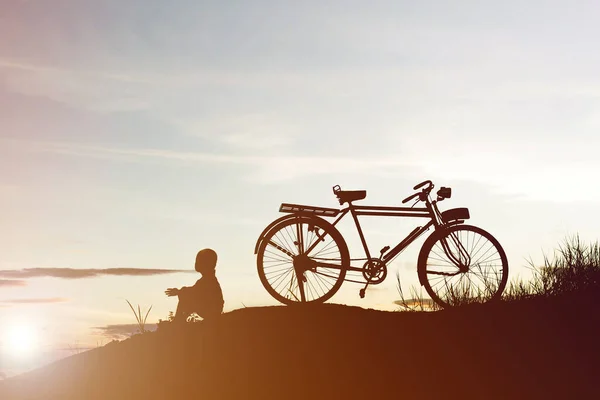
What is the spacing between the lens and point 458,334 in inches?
437

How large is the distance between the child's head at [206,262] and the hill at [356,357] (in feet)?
2.85

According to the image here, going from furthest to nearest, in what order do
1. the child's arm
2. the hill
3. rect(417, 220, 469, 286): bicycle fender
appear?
1. rect(417, 220, 469, 286): bicycle fender
2. the child's arm
3. the hill

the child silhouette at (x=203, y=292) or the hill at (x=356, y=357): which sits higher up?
the child silhouette at (x=203, y=292)

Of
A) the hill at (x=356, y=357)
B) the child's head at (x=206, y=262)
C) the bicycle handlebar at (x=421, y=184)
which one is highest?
the bicycle handlebar at (x=421, y=184)

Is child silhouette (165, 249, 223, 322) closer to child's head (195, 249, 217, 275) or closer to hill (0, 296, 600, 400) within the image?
child's head (195, 249, 217, 275)

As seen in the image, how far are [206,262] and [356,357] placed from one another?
286cm

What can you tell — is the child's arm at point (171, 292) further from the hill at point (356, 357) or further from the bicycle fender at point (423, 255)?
the bicycle fender at point (423, 255)

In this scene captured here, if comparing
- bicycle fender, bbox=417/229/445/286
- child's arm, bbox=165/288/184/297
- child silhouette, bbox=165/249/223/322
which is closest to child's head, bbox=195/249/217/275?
child silhouette, bbox=165/249/223/322

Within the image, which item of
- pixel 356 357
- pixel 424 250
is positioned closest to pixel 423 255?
pixel 424 250

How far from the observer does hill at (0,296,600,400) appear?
9.92 metres

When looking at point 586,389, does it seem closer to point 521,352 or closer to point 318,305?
point 521,352

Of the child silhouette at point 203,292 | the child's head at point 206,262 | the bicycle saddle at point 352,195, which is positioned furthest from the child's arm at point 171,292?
the bicycle saddle at point 352,195

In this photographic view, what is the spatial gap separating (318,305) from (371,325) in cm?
95

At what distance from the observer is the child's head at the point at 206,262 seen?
37.7 feet
